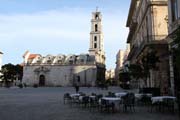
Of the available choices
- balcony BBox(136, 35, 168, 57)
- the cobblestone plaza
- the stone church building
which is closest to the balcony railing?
balcony BBox(136, 35, 168, 57)

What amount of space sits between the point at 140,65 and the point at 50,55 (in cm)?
9606

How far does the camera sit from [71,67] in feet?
375

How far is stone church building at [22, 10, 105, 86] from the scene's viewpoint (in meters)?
114

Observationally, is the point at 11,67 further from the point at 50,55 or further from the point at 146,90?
the point at 146,90

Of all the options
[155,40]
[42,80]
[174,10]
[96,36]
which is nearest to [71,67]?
[42,80]

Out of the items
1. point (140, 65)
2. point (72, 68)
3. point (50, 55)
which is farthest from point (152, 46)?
point (50, 55)

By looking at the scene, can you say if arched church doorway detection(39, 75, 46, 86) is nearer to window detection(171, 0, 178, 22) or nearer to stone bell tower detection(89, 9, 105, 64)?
stone bell tower detection(89, 9, 105, 64)

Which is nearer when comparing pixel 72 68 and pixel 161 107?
pixel 161 107

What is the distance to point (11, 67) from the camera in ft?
310

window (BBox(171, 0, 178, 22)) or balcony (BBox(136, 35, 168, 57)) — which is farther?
balcony (BBox(136, 35, 168, 57))

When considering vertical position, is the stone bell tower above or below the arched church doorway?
above

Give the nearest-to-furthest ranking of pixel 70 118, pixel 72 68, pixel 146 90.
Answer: pixel 70 118 < pixel 146 90 < pixel 72 68

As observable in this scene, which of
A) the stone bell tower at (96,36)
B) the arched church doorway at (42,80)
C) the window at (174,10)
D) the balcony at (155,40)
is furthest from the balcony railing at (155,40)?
the arched church doorway at (42,80)

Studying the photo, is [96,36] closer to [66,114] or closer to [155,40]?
[155,40]
